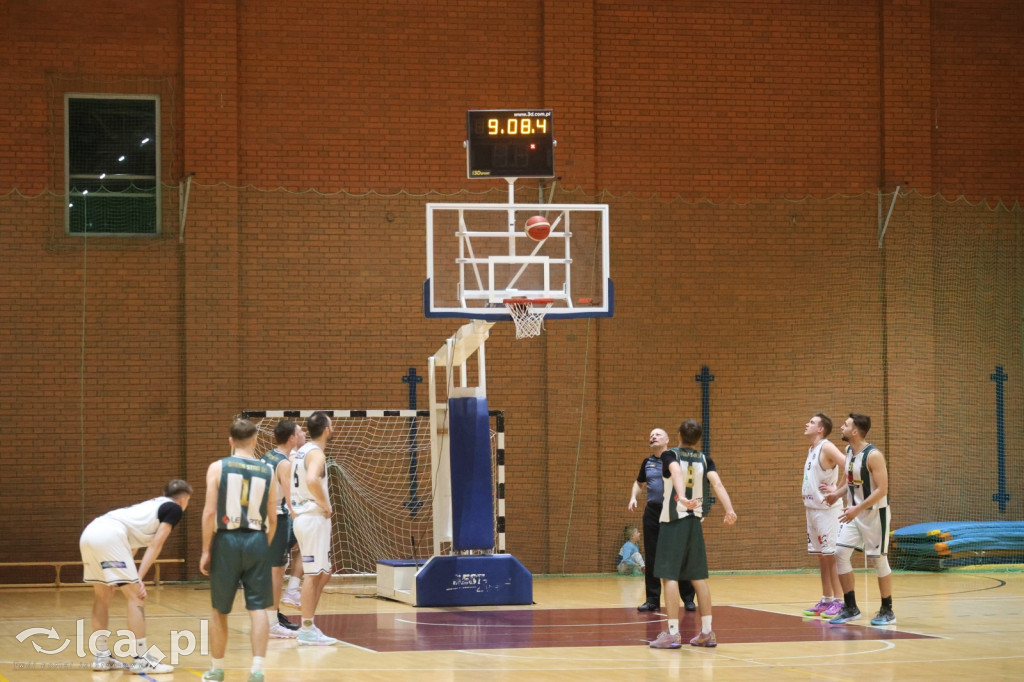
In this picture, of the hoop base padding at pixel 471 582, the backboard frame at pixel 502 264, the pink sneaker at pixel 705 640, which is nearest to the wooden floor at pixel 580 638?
the pink sneaker at pixel 705 640

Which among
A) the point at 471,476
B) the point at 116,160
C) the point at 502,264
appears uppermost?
the point at 116,160

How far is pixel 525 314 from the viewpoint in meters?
12.1

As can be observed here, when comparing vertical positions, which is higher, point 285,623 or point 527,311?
point 527,311

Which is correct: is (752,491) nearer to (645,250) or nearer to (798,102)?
(645,250)

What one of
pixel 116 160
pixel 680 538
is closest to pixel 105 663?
pixel 680 538

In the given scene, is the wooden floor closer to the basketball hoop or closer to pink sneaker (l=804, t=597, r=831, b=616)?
pink sneaker (l=804, t=597, r=831, b=616)

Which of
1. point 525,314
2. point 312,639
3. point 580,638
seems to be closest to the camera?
point 312,639

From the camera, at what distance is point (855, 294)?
17.1 metres

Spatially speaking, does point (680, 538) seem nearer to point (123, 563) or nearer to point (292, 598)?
point (123, 563)

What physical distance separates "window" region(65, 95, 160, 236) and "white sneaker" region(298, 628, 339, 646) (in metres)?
7.62

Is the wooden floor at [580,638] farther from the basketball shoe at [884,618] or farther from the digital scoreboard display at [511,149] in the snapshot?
the digital scoreboard display at [511,149]

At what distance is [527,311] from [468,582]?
290 centimetres

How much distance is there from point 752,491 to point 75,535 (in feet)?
28.7

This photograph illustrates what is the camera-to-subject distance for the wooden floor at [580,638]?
8742mm
